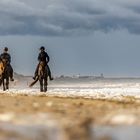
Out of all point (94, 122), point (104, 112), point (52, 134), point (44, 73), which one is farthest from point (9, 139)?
point (44, 73)

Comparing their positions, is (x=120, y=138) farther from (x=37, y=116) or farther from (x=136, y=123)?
(x=37, y=116)

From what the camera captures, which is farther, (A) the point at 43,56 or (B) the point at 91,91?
(B) the point at 91,91

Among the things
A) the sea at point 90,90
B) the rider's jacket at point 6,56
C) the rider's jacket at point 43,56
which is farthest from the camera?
the rider's jacket at point 6,56

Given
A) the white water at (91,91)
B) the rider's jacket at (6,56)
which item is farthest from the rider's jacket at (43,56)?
the rider's jacket at (6,56)

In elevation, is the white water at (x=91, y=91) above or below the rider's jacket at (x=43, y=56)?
below

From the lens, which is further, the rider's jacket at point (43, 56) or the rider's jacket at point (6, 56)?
the rider's jacket at point (6, 56)

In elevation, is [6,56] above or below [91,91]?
above

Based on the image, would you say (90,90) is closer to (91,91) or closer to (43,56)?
(91,91)

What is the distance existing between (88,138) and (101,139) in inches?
15.8

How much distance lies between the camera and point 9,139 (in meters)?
12.2

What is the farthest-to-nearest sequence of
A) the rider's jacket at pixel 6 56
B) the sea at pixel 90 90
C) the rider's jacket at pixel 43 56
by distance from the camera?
the rider's jacket at pixel 6 56 → the rider's jacket at pixel 43 56 → the sea at pixel 90 90

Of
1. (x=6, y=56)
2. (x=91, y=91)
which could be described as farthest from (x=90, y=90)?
(x=6, y=56)

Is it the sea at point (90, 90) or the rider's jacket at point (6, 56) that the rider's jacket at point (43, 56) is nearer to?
the sea at point (90, 90)

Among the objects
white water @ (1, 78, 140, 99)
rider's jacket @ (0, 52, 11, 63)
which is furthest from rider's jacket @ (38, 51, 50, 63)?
rider's jacket @ (0, 52, 11, 63)
